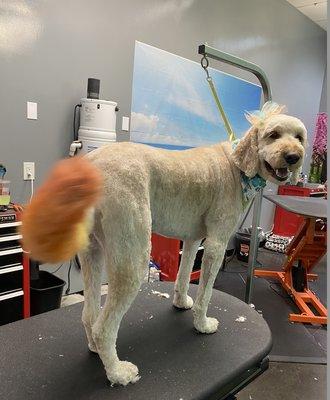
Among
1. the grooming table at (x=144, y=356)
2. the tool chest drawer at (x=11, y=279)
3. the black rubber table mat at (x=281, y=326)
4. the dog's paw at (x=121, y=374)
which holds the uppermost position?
the dog's paw at (x=121, y=374)

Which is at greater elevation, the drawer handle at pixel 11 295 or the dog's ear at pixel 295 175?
the dog's ear at pixel 295 175

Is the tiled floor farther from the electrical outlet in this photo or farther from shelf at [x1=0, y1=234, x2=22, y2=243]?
the electrical outlet

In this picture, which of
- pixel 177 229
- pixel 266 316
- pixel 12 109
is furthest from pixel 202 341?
pixel 12 109

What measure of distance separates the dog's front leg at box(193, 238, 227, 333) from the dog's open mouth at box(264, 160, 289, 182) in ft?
0.83

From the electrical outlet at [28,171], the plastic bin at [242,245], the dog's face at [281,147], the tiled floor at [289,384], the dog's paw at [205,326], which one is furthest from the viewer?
the plastic bin at [242,245]

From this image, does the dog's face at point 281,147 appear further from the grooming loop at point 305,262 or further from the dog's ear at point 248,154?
the grooming loop at point 305,262

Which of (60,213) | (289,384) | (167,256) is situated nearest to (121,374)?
(60,213)

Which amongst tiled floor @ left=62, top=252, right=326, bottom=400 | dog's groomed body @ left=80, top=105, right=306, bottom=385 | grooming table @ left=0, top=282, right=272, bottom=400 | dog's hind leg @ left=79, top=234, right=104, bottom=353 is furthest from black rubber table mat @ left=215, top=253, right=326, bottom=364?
dog's hind leg @ left=79, top=234, right=104, bottom=353

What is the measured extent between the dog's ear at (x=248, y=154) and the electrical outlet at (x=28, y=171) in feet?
4.88

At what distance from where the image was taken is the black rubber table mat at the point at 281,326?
202cm

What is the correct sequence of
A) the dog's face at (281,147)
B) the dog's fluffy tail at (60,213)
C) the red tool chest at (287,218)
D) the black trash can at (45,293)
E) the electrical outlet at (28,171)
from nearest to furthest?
the dog's fluffy tail at (60,213)
the dog's face at (281,147)
the black trash can at (45,293)
the electrical outlet at (28,171)
the red tool chest at (287,218)

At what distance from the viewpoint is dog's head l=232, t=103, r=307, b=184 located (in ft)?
3.10

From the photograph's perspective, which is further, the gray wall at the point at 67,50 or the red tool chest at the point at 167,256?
the red tool chest at the point at 167,256

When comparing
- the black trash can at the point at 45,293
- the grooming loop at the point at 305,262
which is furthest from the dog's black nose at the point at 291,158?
the grooming loop at the point at 305,262
